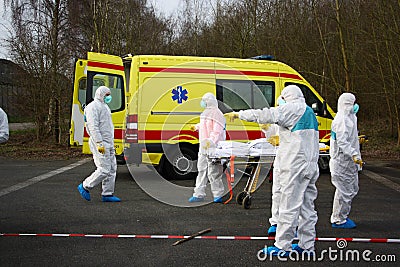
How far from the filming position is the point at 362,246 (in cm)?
627

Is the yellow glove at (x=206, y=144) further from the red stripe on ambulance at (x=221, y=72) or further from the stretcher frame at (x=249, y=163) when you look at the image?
the red stripe on ambulance at (x=221, y=72)

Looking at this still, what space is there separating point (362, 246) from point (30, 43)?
696 inches

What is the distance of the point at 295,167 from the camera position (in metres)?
5.81

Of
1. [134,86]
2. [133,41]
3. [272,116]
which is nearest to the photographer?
[272,116]

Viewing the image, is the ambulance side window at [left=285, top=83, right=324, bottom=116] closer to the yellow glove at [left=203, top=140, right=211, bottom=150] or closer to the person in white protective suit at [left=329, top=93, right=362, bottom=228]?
the yellow glove at [left=203, top=140, right=211, bottom=150]

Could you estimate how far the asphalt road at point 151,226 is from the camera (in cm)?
574

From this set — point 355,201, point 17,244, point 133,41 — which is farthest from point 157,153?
point 133,41

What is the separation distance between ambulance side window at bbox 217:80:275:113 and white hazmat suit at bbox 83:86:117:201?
12.6 feet

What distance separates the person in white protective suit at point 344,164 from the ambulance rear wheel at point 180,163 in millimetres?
5131

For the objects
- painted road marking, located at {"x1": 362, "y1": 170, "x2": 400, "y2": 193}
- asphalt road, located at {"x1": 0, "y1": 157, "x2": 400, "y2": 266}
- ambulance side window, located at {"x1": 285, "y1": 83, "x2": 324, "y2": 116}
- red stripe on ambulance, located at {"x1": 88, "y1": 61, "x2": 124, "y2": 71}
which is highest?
red stripe on ambulance, located at {"x1": 88, "y1": 61, "x2": 124, "y2": 71}

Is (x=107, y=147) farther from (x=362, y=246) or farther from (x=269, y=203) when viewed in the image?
(x=362, y=246)

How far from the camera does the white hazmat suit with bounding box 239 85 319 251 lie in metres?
5.81

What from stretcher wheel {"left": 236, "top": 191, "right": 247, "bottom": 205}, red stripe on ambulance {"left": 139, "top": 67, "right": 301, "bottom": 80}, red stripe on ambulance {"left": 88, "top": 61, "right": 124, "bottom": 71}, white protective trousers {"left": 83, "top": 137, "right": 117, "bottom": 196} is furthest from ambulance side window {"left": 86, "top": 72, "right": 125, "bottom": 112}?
stretcher wheel {"left": 236, "top": 191, "right": 247, "bottom": 205}

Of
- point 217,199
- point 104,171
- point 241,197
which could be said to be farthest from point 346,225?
point 104,171
